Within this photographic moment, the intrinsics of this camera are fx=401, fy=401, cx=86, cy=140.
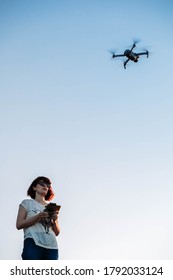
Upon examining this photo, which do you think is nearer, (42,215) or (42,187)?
(42,215)

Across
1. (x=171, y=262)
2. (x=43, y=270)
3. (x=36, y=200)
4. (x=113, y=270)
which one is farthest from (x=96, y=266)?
(x=36, y=200)

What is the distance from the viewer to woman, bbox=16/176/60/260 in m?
5.12

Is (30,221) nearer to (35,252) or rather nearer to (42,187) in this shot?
(35,252)

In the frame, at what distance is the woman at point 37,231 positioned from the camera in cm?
512

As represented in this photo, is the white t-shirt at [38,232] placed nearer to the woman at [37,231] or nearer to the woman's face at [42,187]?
the woman at [37,231]

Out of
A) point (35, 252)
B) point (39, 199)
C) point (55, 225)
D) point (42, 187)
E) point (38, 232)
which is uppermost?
point (42, 187)

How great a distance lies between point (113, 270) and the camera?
4758 mm

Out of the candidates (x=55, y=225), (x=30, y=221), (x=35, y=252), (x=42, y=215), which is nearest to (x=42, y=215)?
(x=42, y=215)

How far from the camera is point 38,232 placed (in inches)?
208

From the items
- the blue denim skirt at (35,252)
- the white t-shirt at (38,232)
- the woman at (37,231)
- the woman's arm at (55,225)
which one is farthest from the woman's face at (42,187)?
the blue denim skirt at (35,252)

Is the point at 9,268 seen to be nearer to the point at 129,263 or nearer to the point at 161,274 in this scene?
the point at 129,263

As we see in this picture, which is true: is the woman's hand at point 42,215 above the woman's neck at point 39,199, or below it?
below

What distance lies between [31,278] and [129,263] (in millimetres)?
1218

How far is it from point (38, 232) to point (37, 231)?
0.02 m
